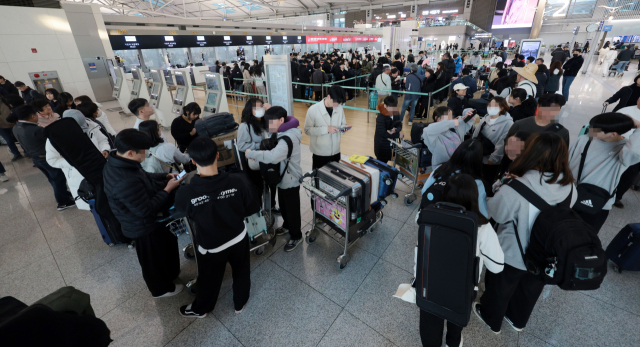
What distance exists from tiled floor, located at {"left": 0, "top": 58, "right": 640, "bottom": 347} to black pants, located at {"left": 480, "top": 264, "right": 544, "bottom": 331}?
156 mm

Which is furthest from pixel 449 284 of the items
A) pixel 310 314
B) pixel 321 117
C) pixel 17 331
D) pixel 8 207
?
pixel 8 207

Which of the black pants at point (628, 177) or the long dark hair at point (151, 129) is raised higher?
the long dark hair at point (151, 129)

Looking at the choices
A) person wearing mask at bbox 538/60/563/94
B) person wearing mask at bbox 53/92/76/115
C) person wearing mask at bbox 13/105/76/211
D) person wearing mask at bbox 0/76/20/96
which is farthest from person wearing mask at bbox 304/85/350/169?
person wearing mask at bbox 538/60/563/94

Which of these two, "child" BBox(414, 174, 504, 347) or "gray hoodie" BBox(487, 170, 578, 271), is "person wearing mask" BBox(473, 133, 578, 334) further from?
"child" BBox(414, 174, 504, 347)

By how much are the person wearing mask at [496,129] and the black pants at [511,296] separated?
1.70 meters

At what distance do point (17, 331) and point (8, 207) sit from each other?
5.41 m

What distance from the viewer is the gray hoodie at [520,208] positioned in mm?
1753

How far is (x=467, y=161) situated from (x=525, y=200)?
0.55 m

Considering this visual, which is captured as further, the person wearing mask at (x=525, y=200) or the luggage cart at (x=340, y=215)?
A: the luggage cart at (x=340, y=215)

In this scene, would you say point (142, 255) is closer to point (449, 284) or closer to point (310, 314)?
point (310, 314)

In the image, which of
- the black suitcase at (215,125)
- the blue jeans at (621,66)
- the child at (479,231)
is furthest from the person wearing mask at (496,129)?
the blue jeans at (621,66)

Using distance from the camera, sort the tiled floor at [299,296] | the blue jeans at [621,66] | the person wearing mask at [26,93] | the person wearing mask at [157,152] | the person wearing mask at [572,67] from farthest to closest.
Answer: the blue jeans at [621,66]
the person wearing mask at [572,67]
the person wearing mask at [26,93]
the person wearing mask at [157,152]
the tiled floor at [299,296]

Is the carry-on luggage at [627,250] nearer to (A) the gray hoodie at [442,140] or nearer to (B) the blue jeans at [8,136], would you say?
(A) the gray hoodie at [442,140]

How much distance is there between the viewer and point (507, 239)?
191 cm
